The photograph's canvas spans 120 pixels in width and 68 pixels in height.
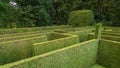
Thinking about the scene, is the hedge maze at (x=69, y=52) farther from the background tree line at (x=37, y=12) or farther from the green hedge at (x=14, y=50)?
the background tree line at (x=37, y=12)

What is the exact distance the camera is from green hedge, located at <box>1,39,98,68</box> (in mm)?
4352

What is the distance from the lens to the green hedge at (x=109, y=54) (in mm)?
7002

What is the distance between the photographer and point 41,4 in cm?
1948

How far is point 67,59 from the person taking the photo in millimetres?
5789

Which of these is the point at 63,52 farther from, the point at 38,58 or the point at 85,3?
the point at 85,3

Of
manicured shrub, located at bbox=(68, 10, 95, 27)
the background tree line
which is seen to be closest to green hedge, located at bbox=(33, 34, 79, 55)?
manicured shrub, located at bbox=(68, 10, 95, 27)

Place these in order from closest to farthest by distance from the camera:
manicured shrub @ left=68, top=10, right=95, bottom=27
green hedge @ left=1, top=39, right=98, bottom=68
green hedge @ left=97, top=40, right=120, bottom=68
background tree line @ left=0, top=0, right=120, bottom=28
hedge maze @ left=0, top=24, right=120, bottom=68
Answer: green hedge @ left=1, top=39, right=98, bottom=68 → hedge maze @ left=0, top=24, right=120, bottom=68 → green hedge @ left=97, top=40, right=120, bottom=68 → background tree line @ left=0, top=0, right=120, bottom=28 → manicured shrub @ left=68, top=10, right=95, bottom=27

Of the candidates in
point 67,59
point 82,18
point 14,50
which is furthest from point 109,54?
point 82,18

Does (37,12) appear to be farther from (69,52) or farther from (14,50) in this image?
(69,52)

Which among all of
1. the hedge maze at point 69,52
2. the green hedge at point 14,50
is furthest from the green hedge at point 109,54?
the green hedge at point 14,50

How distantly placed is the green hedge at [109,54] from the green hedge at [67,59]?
0.36m

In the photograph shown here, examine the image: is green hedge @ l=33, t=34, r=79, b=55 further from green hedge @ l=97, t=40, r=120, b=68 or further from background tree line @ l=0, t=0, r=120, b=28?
background tree line @ l=0, t=0, r=120, b=28

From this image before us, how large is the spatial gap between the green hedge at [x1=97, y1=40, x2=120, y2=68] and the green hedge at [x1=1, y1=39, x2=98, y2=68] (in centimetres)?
36

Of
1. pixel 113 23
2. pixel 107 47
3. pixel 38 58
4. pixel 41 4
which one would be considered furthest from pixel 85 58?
pixel 41 4
